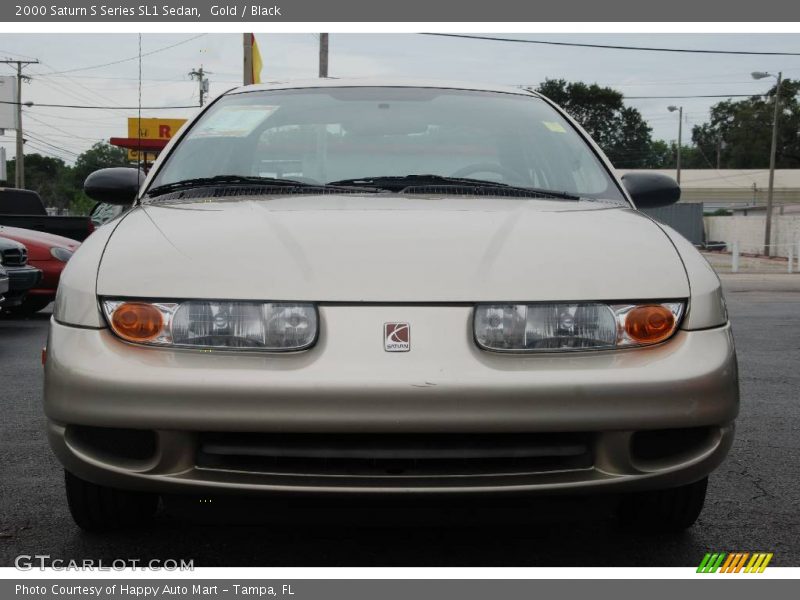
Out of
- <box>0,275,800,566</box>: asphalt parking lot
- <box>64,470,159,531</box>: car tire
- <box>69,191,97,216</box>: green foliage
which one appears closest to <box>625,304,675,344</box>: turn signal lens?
<box>0,275,800,566</box>: asphalt parking lot

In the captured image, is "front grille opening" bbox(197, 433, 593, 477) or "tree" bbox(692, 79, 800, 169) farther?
"tree" bbox(692, 79, 800, 169)

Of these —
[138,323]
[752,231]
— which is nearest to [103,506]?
[138,323]

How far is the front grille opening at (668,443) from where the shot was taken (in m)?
2.43

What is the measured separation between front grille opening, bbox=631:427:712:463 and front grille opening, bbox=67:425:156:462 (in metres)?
1.15

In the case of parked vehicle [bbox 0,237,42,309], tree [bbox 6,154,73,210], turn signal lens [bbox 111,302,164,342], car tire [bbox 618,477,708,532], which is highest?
tree [bbox 6,154,73,210]

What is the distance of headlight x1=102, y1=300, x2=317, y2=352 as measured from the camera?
2402 mm

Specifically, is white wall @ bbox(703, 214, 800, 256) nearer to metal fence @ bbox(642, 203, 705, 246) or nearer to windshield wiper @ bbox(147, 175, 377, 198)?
metal fence @ bbox(642, 203, 705, 246)

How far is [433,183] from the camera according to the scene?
3.38 meters

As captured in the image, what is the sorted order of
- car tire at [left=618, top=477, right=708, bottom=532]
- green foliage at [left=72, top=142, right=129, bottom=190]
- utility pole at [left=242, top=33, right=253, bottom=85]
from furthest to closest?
green foliage at [left=72, top=142, right=129, bottom=190] < utility pole at [left=242, top=33, right=253, bottom=85] < car tire at [left=618, top=477, right=708, bottom=532]

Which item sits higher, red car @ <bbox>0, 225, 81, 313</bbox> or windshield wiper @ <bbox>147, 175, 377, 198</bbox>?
windshield wiper @ <bbox>147, 175, 377, 198</bbox>

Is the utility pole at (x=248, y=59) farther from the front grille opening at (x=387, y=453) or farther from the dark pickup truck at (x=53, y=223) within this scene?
the front grille opening at (x=387, y=453)

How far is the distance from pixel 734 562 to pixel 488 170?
154 cm

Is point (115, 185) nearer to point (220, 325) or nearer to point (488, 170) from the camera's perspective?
point (488, 170)
